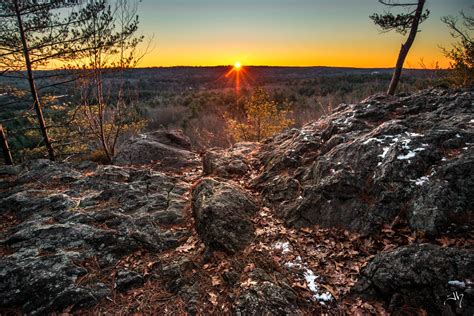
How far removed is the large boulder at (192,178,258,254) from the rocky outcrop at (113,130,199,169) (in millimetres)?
2921

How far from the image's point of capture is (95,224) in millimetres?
5141

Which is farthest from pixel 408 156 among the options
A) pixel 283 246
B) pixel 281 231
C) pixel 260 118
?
pixel 260 118

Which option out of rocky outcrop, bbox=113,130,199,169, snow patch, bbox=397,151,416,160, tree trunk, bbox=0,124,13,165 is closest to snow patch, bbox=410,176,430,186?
snow patch, bbox=397,151,416,160

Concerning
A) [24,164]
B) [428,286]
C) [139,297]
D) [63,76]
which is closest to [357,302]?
[428,286]

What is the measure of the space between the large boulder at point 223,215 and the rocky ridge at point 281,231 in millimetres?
26

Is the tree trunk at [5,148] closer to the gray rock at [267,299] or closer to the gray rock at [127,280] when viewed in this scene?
the gray rock at [127,280]

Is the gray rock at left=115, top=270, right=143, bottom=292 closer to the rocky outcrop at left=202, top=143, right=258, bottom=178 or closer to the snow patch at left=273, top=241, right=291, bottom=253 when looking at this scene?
the snow patch at left=273, top=241, right=291, bottom=253

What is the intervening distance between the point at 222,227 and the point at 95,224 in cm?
243

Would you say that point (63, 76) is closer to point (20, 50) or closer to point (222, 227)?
point (20, 50)

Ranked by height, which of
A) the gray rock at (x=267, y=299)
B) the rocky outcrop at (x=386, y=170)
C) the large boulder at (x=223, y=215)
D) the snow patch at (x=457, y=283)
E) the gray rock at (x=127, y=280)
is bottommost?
the gray rock at (x=127, y=280)

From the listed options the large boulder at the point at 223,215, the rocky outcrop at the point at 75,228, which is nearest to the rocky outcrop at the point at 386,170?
the large boulder at the point at 223,215

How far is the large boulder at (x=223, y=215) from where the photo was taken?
4.63 metres
